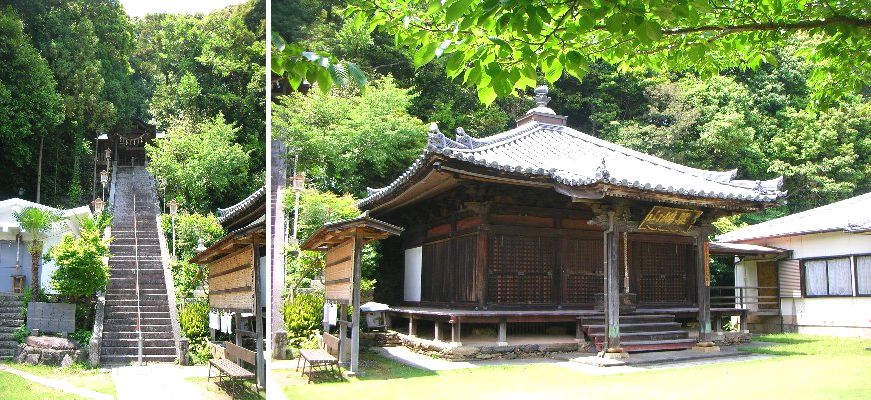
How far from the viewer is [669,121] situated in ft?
41.0

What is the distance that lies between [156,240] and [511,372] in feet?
12.7

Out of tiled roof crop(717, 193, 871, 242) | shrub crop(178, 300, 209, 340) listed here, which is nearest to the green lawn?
shrub crop(178, 300, 209, 340)

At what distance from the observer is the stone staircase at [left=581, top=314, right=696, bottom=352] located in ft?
21.3

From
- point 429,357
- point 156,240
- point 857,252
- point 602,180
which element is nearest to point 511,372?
point 429,357

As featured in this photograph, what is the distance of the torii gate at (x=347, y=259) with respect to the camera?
5027mm

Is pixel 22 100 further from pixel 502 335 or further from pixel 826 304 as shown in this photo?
pixel 826 304

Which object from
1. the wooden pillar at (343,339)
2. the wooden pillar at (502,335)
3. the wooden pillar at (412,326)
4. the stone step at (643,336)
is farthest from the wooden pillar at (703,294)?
the wooden pillar at (343,339)

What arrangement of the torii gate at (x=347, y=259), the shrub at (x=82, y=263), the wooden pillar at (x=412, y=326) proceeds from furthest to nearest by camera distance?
the wooden pillar at (x=412, y=326)
the torii gate at (x=347, y=259)
the shrub at (x=82, y=263)

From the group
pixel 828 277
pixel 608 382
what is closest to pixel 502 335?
pixel 608 382

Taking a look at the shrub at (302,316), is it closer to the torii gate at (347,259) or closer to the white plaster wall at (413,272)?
the torii gate at (347,259)

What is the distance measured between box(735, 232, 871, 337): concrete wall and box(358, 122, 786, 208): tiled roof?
3995mm

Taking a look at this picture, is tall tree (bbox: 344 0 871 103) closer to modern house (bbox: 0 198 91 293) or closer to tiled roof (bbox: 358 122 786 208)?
modern house (bbox: 0 198 91 293)

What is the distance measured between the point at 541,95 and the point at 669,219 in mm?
2412

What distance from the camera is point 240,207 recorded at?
82.3 inches
